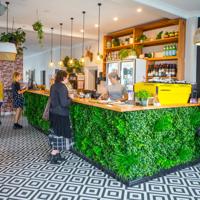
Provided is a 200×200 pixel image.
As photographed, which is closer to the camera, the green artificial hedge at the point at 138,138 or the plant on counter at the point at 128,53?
the green artificial hedge at the point at 138,138

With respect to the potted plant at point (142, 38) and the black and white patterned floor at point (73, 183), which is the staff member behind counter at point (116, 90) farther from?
the potted plant at point (142, 38)

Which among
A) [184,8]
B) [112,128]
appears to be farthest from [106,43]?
[112,128]

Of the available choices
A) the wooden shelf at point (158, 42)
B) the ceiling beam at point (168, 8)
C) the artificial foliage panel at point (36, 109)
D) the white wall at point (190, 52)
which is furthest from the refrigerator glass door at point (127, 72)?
the artificial foliage panel at point (36, 109)

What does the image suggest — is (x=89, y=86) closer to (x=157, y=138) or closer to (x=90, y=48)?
(x=90, y=48)

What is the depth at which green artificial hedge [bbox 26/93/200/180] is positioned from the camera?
3.23 meters

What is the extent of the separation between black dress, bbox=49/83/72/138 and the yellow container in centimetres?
121

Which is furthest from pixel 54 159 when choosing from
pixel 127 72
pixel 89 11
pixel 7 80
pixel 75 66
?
pixel 75 66

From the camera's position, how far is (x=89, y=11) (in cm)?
600

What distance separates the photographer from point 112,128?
11.2ft

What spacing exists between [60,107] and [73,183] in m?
1.18

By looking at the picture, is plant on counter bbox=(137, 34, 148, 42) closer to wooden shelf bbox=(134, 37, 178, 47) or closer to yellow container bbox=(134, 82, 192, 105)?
wooden shelf bbox=(134, 37, 178, 47)

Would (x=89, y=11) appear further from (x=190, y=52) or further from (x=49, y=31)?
(x=49, y=31)

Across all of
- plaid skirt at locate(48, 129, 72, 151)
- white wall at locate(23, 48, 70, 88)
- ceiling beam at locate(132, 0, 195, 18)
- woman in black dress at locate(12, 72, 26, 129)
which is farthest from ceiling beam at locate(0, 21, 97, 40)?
plaid skirt at locate(48, 129, 72, 151)

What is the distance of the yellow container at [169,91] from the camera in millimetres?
3637
